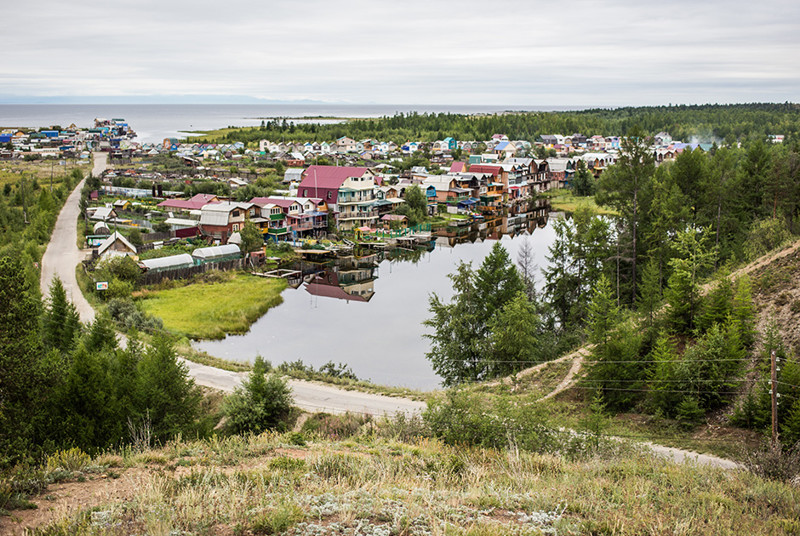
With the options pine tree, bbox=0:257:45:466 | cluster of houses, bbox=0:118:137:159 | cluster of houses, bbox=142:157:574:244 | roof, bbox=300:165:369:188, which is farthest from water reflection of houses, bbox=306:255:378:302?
cluster of houses, bbox=0:118:137:159

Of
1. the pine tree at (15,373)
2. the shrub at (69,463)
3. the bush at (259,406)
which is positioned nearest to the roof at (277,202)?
the bush at (259,406)

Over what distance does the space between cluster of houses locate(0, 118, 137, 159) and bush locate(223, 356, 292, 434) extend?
69.0m

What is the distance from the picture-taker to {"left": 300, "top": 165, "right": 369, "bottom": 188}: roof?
36281 mm

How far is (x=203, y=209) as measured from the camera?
30.2 meters

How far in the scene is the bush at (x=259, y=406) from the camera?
1059cm

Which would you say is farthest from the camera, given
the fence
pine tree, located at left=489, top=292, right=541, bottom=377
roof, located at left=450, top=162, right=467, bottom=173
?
roof, located at left=450, top=162, right=467, bottom=173

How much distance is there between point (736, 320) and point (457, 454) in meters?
6.02

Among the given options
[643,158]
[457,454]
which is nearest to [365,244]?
[643,158]

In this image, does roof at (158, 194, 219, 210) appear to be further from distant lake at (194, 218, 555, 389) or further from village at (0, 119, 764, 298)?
distant lake at (194, 218, 555, 389)

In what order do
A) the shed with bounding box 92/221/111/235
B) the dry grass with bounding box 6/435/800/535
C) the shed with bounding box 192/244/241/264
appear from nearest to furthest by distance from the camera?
the dry grass with bounding box 6/435/800/535, the shed with bounding box 192/244/241/264, the shed with bounding box 92/221/111/235

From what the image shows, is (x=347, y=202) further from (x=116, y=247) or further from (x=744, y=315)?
(x=744, y=315)

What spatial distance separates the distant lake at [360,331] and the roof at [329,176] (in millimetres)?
9729

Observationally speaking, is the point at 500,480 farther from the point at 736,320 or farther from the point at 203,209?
the point at 203,209

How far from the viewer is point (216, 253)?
86.6ft
